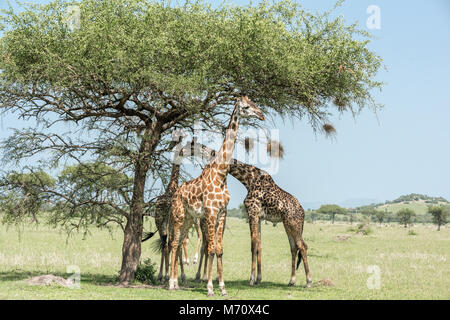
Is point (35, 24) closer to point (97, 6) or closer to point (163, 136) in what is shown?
point (97, 6)

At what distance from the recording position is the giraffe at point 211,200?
12.9 metres

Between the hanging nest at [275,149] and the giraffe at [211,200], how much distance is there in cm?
320

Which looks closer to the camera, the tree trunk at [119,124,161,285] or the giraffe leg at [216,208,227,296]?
the giraffe leg at [216,208,227,296]

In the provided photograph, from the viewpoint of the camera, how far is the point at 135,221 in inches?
618

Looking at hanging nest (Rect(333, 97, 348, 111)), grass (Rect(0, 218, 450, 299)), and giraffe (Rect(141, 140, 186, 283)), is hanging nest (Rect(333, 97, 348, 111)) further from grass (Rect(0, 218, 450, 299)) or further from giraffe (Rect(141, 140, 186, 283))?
grass (Rect(0, 218, 450, 299))

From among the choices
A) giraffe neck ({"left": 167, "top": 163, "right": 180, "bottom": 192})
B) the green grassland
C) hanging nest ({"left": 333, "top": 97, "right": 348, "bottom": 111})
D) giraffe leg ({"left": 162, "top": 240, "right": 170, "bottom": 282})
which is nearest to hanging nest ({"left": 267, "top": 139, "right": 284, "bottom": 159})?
hanging nest ({"left": 333, "top": 97, "right": 348, "bottom": 111})

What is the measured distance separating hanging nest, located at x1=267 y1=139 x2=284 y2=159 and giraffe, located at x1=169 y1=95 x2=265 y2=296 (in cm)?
320

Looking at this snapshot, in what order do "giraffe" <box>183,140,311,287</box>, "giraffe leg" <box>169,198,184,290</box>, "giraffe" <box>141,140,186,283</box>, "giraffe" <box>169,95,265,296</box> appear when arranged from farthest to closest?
"giraffe" <box>141,140,186,283</box> → "giraffe" <box>183,140,311,287</box> → "giraffe leg" <box>169,198,184,290</box> → "giraffe" <box>169,95,265,296</box>

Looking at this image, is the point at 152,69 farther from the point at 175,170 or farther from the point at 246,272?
the point at 246,272

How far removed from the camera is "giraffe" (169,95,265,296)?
12.9 metres

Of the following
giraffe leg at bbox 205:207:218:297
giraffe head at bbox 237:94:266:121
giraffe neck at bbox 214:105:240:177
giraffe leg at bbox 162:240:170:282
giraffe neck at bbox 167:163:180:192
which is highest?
giraffe head at bbox 237:94:266:121

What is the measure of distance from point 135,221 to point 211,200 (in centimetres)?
363

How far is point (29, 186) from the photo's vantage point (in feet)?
51.8

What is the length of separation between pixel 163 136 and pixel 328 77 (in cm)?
540
